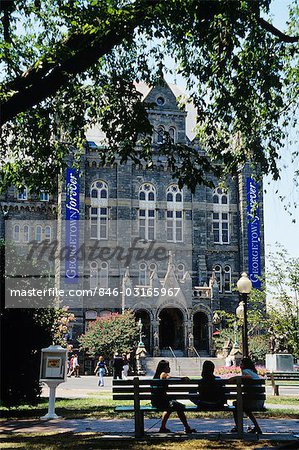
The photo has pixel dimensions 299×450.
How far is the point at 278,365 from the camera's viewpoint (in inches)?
1209

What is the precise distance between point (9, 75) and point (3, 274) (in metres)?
5.90

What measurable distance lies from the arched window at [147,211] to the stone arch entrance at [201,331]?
6964 mm

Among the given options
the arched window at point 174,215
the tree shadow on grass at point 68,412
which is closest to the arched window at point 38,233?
the arched window at point 174,215

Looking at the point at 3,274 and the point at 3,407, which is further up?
the point at 3,274

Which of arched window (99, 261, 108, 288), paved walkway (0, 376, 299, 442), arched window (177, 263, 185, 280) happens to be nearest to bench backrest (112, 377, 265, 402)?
paved walkway (0, 376, 299, 442)

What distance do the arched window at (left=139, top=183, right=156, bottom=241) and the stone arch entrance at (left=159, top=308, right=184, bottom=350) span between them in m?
5.91

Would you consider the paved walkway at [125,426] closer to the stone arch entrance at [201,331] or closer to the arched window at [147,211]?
the stone arch entrance at [201,331]

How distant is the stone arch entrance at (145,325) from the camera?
46800 millimetres

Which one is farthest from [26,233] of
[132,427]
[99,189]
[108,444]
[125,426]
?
[108,444]

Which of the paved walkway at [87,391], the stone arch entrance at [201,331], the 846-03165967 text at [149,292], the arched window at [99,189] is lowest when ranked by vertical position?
the paved walkway at [87,391]

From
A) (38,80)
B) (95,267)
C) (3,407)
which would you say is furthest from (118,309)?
(38,80)

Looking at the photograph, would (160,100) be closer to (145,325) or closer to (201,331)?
(145,325)

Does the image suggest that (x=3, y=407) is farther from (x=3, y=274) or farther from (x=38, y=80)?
(x=38, y=80)

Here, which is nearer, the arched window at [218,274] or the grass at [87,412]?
the grass at [87,412]
